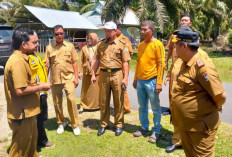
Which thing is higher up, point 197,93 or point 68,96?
point 197,93

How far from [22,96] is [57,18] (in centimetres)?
1960

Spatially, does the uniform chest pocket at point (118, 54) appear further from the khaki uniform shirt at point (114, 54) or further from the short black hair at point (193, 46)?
the short black hair at point (193, 46)

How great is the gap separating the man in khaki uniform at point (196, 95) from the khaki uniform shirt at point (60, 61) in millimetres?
2424

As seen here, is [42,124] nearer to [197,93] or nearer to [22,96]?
[22,96]

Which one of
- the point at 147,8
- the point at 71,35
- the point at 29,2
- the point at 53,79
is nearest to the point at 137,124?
the point at 53,79

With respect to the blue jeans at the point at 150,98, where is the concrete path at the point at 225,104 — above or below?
below

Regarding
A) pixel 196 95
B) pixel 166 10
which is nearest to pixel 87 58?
pixel 196 95

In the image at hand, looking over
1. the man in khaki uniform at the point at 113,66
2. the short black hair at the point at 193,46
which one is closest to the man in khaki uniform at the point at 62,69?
the man in khaki uniform at the point at 113,66

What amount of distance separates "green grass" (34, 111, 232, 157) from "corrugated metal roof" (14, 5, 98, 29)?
1569 cm

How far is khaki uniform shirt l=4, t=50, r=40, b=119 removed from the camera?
2701 millimetres

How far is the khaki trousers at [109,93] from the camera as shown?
14.1 feet

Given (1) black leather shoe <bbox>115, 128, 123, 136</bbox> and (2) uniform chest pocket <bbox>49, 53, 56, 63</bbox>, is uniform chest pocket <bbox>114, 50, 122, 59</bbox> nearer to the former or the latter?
(2) uniform chest pocket <bbox>49, 53, 56, 63</bbox>

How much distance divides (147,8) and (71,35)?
1244 cm

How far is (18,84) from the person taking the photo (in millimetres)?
2682
